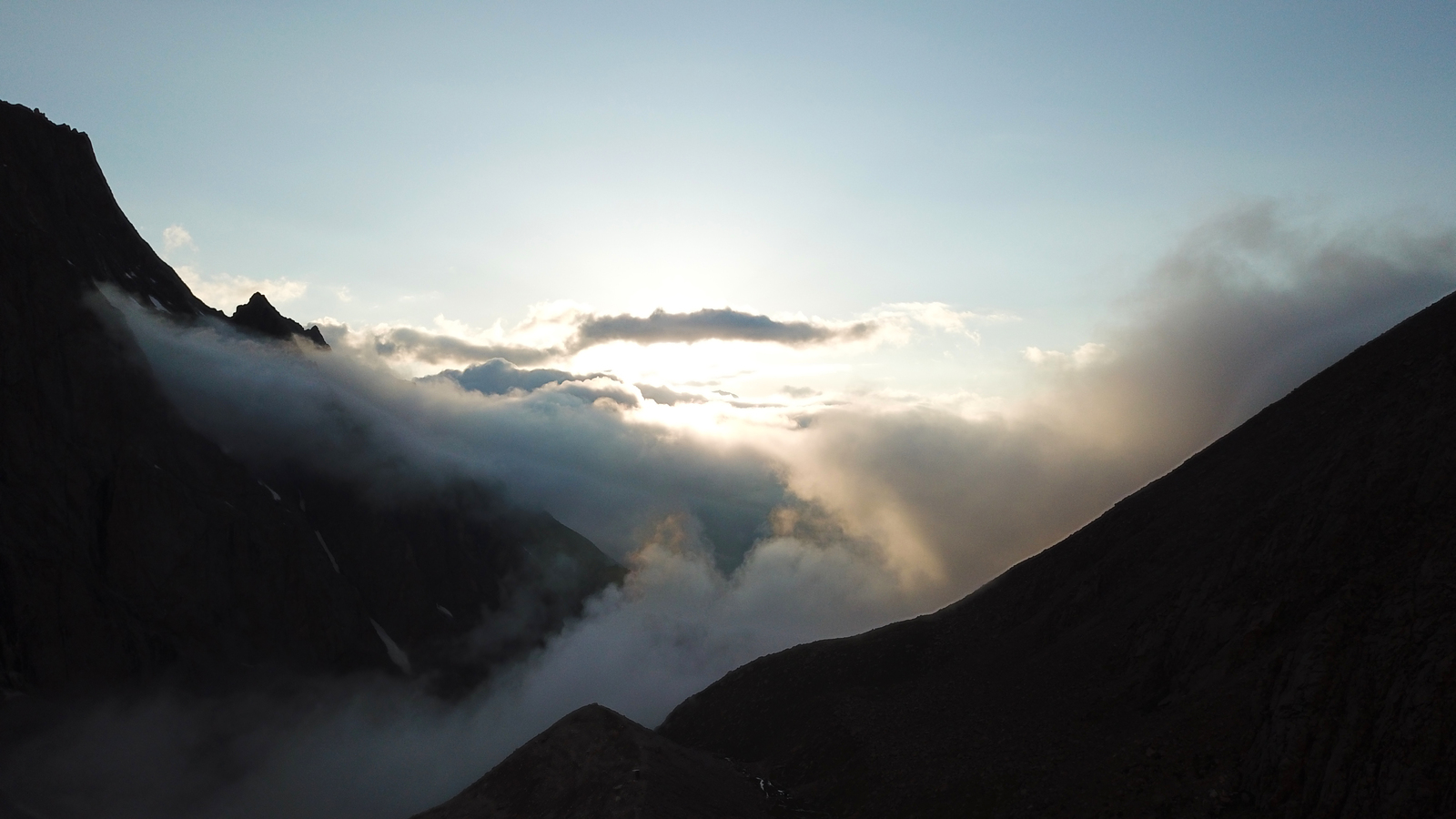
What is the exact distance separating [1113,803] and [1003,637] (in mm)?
30800

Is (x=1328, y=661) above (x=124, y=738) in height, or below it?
below

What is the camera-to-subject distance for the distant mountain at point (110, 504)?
354 ft

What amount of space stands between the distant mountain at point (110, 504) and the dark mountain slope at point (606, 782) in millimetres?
75904

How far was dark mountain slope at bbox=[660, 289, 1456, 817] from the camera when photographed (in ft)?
116

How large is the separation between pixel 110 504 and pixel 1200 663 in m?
133

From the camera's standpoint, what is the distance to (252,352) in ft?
581

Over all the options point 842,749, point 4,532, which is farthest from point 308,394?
point 842,749

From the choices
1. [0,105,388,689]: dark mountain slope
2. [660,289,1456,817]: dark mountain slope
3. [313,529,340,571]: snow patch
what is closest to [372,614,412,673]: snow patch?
[313,529,340,571]: snow patch

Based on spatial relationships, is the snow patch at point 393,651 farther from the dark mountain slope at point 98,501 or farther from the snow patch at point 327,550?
the dark mountain slope at point 98,501

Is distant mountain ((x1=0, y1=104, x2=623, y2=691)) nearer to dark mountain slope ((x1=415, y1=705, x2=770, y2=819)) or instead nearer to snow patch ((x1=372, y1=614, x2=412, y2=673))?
snow patch ((x1=372, y1=614, x2=412, y2=673))

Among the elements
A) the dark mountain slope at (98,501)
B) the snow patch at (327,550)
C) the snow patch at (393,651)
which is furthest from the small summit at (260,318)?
the snow patch at (393,651)

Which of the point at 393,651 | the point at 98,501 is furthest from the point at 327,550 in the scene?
the point at 98,501

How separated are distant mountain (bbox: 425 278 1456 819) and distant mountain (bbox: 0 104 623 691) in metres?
78.0

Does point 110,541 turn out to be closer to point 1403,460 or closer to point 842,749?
point 842,749
